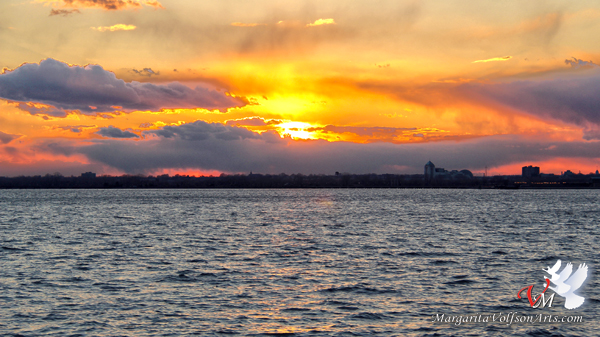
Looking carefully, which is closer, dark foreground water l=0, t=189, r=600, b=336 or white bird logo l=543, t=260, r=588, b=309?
dark foreground water l=0, t=189, r=600, b=336

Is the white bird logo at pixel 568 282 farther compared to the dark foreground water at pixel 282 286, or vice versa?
the white bird logo at pixel 568 282

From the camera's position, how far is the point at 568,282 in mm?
31188

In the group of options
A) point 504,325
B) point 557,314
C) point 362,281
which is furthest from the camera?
point 362,281

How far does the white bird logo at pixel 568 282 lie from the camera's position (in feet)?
82.9

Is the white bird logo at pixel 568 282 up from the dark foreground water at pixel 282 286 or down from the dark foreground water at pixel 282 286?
up

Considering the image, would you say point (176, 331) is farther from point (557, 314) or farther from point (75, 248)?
point (75, 248)

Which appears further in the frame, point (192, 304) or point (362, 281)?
point (362, 281)

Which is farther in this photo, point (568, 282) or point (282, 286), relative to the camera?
point (568, 282)

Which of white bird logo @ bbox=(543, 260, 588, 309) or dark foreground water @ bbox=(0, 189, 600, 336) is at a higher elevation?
white bird logo @ bbox=(543, 260, 588, 309)

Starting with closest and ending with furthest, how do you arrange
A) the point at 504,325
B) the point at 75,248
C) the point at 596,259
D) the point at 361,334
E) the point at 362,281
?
the point at 361,334 < the point at 504,325 < the point at 362,281 < the point at 596,259 < the point at 75,248

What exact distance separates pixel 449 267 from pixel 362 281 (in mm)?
8887

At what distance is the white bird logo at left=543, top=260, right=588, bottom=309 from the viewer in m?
25.3

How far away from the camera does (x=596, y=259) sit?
132 feet

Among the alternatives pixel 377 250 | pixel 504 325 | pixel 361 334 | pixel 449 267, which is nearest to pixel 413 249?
pixel 377 250
